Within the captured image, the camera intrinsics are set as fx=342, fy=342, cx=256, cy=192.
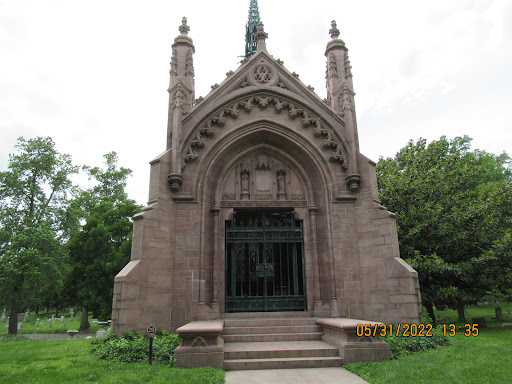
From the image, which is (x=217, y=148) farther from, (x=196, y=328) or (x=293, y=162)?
(x=196, y=328)

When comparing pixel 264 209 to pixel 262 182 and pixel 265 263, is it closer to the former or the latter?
pixel 262 182

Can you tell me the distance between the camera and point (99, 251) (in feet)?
87.8

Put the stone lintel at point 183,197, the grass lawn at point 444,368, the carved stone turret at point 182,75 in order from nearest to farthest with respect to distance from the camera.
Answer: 1. the grass lawn at point 444,368
2. the stone lintel at point 183,197
3. the carved stone turret at point 182,75

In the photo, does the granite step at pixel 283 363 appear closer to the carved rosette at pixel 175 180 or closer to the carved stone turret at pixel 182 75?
the carved rosette at pixel 175 180

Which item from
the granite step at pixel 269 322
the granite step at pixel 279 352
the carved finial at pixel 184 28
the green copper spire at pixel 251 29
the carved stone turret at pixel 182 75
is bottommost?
the granite step at pixel 279 352

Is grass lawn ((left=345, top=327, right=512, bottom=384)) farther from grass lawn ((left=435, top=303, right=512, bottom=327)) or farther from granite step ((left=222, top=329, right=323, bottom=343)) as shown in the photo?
grass lawn ((left=435, top=303, right=512, bottom=327))

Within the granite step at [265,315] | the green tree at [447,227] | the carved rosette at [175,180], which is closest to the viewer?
the granite step at [265,315]

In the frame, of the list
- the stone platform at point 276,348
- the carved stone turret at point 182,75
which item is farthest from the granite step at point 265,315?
the carved stone turret at point 182,75

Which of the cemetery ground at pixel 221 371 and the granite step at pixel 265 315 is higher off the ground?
the granite step at pixel 265 315

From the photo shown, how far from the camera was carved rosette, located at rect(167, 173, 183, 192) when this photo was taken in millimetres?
11289

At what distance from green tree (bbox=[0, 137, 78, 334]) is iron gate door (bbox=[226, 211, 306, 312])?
59.9ft

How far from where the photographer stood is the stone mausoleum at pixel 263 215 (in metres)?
10.5

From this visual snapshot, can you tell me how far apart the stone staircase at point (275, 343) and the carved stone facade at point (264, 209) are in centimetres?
76

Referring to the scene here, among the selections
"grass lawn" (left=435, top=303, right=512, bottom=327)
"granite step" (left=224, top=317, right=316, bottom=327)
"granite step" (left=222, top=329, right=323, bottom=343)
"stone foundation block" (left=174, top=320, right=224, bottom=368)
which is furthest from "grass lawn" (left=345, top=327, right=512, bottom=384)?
"grass lawn" (left=435, top=303, right=512, bottom=327)
